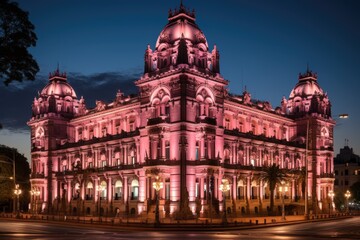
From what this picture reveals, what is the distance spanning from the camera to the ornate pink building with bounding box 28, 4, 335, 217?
80.0 m

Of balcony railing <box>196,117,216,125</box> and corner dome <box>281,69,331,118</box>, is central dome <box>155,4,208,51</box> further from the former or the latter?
corner dome <box>281,69,331,118</box>

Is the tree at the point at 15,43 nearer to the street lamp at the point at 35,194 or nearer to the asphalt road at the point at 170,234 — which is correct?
the asphalt road at the point at 170,234

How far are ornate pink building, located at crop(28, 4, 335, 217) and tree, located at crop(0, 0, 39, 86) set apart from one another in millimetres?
43717

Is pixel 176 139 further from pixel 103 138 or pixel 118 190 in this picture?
pixel 103 138

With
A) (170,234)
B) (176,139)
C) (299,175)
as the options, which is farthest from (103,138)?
(170,234)

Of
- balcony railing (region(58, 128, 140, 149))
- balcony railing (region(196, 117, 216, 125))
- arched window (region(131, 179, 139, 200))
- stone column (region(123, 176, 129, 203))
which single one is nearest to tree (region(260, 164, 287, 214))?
balcony railing (region(196, 117, 216, 125))

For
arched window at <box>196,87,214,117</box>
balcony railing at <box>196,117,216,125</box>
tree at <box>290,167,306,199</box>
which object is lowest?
tree at <box>290,167,306,199</box>

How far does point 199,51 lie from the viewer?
8306cm

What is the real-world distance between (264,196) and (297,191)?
1207 centimetres

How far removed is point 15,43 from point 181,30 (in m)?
50.5

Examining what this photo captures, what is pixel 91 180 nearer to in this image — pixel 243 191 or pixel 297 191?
pixel 243 191

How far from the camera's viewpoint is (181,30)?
8288 centimetres

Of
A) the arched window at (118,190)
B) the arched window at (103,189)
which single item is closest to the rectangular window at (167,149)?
the arched window at (118,190)

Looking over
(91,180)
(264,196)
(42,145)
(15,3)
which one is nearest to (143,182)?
(91,180)
